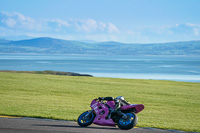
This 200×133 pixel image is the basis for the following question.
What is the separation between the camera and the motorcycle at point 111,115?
927cm

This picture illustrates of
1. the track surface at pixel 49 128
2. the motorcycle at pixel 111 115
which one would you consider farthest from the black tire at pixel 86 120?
the track surface at pixel 49 128

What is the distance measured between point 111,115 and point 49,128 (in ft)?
6.44

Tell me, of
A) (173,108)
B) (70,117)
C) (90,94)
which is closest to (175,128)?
(70,117)

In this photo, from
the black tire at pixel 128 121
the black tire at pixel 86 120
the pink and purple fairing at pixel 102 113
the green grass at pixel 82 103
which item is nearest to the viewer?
the black tire at pixel 128 121

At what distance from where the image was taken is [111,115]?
31.6 ft

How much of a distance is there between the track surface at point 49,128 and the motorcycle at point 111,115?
22 cm

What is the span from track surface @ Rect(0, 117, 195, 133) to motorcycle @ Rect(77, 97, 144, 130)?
22cm

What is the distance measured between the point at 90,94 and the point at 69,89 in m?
2.52

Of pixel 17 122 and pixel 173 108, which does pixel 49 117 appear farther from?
pixel 173 108

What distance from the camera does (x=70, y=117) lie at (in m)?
12.0

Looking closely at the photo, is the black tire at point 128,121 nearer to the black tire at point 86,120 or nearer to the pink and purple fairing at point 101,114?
the pink and purple fairing at point 101,114

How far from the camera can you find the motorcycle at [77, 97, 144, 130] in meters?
9.27

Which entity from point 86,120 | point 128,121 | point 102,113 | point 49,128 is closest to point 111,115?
point 102,113

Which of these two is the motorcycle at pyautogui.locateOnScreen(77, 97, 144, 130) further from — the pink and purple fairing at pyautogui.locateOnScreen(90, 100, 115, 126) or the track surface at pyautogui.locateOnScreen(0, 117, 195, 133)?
the track surface at pyautogui.locateOnScreen(0, 117, 195, 133)
